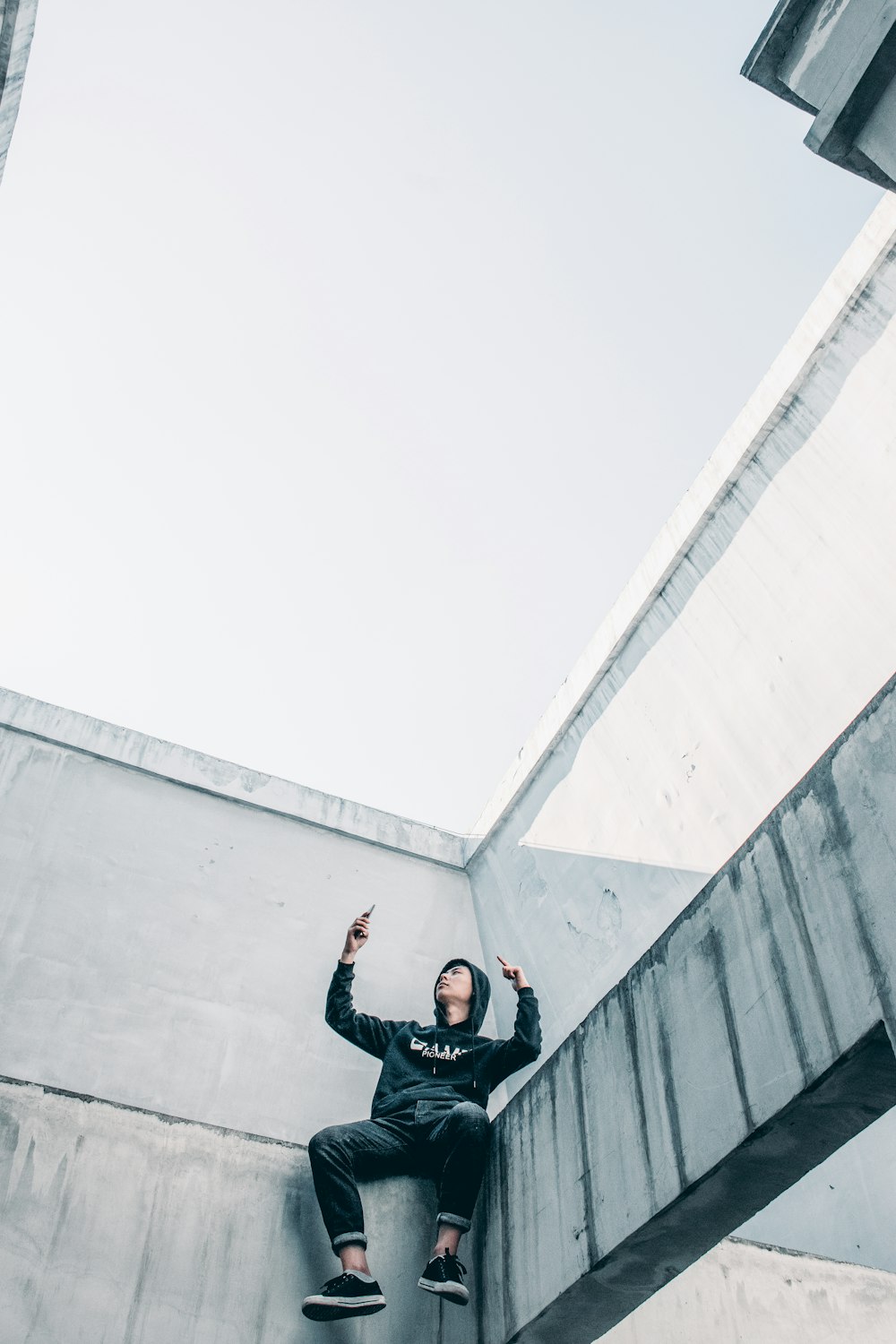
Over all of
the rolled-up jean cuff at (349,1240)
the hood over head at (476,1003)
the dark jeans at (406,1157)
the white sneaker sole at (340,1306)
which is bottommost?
the white sneaker sole at (340,1306)

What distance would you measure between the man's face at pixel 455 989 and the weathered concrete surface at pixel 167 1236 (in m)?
0.81

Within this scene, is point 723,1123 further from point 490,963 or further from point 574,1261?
A: point 490,963

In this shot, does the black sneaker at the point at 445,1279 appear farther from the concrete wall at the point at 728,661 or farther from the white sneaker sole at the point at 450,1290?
the concrete wall at the point at 728,661

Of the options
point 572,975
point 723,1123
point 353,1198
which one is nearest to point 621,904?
point 572,975

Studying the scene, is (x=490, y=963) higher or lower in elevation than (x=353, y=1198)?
higher

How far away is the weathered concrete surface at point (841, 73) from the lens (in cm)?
252

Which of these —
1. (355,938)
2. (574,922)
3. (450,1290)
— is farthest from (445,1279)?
(574,922)

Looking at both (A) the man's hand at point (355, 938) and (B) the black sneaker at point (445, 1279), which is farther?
(A) the man's hand at point (355, 938)

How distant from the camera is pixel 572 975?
5723mm

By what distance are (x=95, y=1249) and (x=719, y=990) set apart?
2.02 meters

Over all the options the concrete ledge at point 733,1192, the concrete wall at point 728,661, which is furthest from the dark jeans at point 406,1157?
the concrete wall at point 728,661

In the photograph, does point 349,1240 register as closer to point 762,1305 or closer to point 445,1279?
point 445,1279

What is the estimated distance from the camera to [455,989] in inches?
166

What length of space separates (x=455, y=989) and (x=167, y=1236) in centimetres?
144
